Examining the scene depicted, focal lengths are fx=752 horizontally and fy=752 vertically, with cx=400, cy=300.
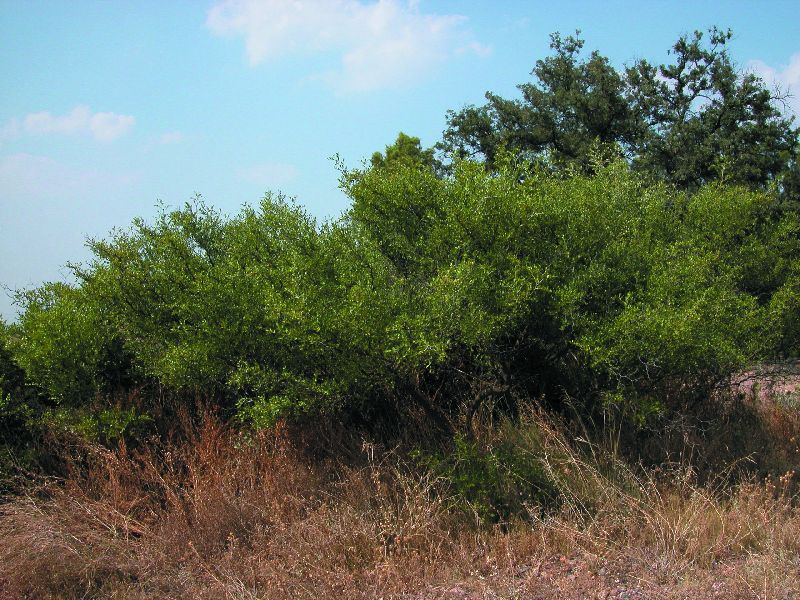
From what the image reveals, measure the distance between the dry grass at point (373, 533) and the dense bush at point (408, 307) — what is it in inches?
24.2

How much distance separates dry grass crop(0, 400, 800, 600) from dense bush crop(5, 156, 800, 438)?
0.61 metres

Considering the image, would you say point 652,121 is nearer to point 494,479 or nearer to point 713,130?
point 713,130

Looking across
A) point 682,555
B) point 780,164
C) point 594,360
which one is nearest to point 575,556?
point 682,555

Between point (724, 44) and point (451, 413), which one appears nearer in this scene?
point (451, 413)

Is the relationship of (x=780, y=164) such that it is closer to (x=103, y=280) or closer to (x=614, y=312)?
(x=614, y=312)

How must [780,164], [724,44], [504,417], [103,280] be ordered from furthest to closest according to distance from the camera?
[724,44], [780,164], [103,280], [504,417]

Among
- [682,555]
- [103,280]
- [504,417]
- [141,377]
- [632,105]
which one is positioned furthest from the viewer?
[632,105]

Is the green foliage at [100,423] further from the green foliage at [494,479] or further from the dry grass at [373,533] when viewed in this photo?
the green foliage at [494,479]

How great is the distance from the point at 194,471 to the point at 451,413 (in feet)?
7.30

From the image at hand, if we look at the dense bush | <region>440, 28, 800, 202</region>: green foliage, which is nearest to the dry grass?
the dense bush

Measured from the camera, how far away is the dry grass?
15.4 feet

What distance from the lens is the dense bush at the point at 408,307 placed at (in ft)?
18.6

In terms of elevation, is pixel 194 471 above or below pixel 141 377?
below

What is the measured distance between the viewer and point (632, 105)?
86.4ft
